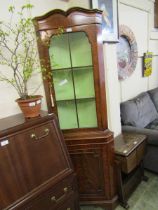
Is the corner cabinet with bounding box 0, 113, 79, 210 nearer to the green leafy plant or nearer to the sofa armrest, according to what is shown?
the green leafy plant

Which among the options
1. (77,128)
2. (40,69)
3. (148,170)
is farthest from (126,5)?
(148,170)

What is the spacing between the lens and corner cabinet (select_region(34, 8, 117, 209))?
160 cm

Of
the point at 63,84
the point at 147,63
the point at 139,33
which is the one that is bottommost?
the point at 63,84

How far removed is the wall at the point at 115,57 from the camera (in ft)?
5.49

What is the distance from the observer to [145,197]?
2104mm

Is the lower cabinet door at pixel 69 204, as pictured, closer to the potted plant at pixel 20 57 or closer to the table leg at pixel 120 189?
the table leg at pixel 120 189

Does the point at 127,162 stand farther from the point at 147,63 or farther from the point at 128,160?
the point at 147,63

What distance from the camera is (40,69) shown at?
180 centimetres

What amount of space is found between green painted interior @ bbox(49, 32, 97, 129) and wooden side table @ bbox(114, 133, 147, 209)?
41cm

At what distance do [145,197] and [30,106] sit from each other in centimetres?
168

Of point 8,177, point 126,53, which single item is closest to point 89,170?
point 8,177

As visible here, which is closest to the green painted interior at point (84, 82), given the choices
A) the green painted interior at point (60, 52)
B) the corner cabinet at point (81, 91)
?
the corner cabinet at point (81, 91)

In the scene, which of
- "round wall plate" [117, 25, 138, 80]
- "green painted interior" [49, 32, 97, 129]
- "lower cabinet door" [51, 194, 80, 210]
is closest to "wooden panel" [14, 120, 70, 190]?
"lower cabinet door" [51, 194, 80, 210]

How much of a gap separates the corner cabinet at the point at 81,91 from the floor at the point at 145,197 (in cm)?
25
